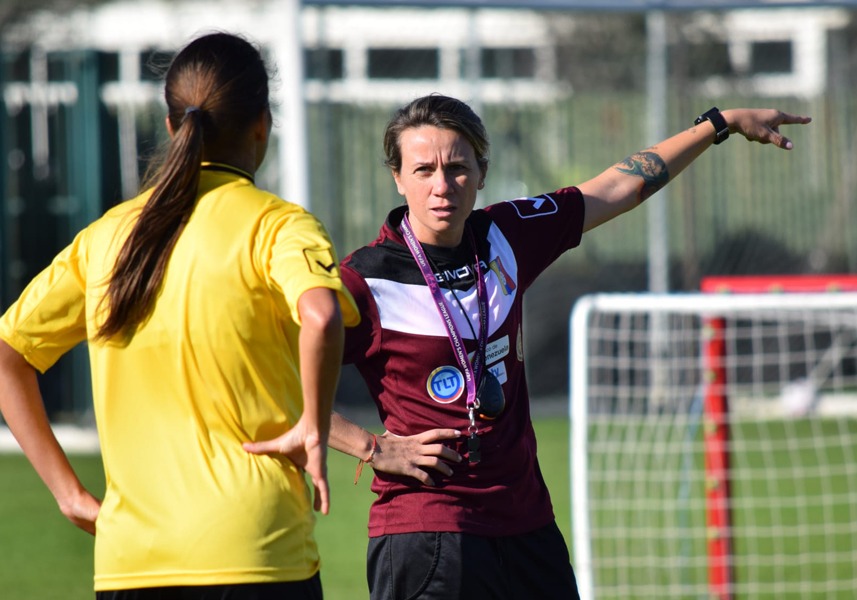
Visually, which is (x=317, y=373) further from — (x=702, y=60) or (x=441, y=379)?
(x=702, y=60)

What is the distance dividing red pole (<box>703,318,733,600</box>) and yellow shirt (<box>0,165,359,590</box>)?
3399 millimetres

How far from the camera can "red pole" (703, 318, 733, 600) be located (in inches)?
222

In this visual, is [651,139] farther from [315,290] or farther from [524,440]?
[315,290]

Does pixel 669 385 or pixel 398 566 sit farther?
pixel 669 385

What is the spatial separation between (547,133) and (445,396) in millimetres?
9668

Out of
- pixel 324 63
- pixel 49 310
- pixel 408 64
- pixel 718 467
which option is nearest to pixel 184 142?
pixel 49 310

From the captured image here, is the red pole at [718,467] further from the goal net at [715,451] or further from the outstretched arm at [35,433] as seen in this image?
the outstretched arm at [35,433]

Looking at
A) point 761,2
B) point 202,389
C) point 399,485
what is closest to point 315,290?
point 202,389

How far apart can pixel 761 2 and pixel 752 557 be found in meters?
3.21

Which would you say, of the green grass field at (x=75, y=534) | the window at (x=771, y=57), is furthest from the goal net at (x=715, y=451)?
the window at (x=771, y=57)

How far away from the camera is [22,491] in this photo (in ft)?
31.4

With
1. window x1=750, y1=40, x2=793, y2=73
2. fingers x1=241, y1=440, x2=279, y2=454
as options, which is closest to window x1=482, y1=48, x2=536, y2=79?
window x1=750, y1=40, x2=793, y2=73

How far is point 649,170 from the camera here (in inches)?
153

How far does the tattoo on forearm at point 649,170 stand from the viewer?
3869 millimetres
